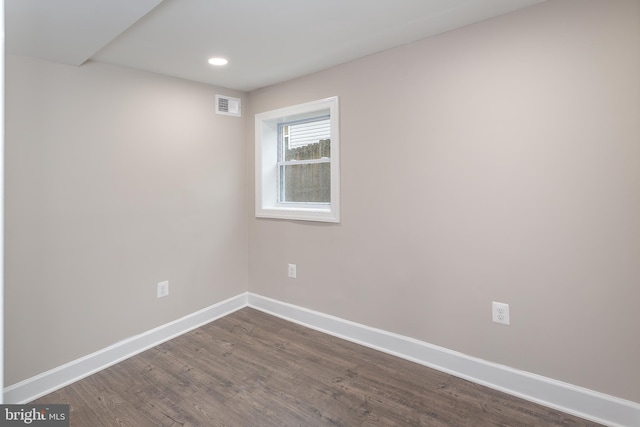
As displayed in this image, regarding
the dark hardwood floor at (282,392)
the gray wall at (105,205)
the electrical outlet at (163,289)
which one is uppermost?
the gray wall at (105,205)

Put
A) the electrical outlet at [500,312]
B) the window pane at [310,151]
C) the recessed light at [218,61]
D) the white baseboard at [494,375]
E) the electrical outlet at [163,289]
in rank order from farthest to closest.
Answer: the window pane at [310,151] → the electrical outlet at [163,289] → the recessed light at [218,61] → the electrical outlet at [500,312] → the white baseboard at [494,375]

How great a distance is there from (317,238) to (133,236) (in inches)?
59.4

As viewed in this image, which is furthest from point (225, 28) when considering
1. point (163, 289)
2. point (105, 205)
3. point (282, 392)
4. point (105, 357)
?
point (105, 357)

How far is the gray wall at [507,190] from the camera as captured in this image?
69.3 inches

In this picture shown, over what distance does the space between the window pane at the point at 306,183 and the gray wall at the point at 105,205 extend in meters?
0.55

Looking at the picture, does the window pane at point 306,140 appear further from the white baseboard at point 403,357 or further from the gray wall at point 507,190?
the white baseboard at point 403,357

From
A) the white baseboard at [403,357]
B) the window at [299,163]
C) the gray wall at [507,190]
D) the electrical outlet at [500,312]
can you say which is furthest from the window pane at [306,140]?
the electrical outlet at [500,312]

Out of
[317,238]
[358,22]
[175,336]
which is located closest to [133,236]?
[175,336]

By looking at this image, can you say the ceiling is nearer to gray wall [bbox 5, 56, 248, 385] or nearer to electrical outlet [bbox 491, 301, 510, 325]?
gray wall [bbox 5, 56, 248, 385]

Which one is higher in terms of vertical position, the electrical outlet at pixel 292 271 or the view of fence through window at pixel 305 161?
the view of fence through window at pixel 305 161

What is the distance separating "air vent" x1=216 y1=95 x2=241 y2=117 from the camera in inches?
128

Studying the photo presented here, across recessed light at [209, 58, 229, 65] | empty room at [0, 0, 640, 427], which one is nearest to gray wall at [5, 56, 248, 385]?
empty room at [0, 0, 640, 427]

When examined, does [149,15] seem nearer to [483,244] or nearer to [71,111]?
[71,111]

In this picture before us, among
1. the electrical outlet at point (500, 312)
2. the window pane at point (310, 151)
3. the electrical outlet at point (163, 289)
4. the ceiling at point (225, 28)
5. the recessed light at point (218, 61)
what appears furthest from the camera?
the window pane at point (310, 151)
